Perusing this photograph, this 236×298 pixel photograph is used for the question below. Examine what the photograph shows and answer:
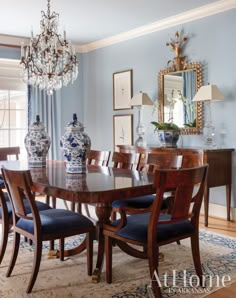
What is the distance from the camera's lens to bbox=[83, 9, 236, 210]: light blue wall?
14.3 ft

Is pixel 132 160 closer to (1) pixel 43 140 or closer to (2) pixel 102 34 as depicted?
(1) pixel 43 140

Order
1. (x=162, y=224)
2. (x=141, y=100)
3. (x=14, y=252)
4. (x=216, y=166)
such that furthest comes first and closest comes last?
(x=141, y=100)
(x=216, y=166)
(x=14, y=252)
(x=162, y=224)

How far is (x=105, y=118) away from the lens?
6.21 meters

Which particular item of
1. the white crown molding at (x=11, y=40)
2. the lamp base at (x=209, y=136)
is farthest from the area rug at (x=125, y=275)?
the white crown molding at (x=11, y=40)

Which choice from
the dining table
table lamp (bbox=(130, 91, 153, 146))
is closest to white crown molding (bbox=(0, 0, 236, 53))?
table lamp (bbox=(130, 91, 153, 146))

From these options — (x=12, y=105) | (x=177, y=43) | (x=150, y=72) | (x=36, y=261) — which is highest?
(x=177, y=43)

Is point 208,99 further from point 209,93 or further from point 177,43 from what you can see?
point 177,43

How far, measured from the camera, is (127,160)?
3.68m

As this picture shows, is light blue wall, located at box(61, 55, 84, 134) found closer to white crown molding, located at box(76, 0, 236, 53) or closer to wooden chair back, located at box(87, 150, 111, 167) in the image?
white crown molding, located at box(76, 0, 236, 53)

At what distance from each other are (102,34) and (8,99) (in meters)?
1.84

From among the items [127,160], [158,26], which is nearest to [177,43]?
[158,26]

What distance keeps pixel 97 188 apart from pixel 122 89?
3.78 m

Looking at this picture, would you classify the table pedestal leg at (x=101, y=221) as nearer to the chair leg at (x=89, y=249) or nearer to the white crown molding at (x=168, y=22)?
the chair leg at (x=89, y=249)

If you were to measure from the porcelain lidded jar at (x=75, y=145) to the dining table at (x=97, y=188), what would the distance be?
9cm
